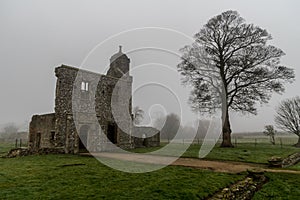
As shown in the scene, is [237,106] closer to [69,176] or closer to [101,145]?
[101,145]

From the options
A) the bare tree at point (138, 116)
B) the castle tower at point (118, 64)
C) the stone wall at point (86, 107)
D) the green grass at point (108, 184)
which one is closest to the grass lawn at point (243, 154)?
the stone wall at point (86, 107)

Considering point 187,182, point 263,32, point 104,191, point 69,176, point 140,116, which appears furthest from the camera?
point 140,116

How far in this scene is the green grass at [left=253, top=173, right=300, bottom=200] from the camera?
9078mm

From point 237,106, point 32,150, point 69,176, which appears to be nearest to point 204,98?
point 237,106

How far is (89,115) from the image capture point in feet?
75.3

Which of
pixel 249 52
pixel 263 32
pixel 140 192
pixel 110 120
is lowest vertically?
pixel 140 192

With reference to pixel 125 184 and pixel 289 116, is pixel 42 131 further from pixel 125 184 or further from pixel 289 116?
pixel 289 116

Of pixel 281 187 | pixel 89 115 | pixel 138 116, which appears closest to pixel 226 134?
pixel 89 115

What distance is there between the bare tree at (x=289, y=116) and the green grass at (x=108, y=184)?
3313 centimetres

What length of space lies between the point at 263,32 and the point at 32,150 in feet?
85.5

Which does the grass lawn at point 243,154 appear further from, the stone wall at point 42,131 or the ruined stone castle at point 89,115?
the stone wall at point 42,131

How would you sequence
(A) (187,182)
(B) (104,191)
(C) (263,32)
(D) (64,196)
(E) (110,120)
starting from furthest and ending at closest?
(C) (263,32)
(E) (110,120)
(A) (187,182)
(B) (104,191)
(D) (64,196)

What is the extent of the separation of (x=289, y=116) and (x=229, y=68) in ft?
64.9

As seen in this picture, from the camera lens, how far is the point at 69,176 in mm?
10219
